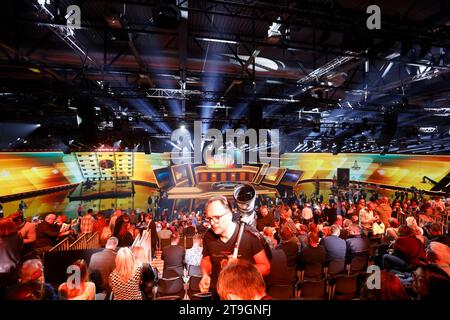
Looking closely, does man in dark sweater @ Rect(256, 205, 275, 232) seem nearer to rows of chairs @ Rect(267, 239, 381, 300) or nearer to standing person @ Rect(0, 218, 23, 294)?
rows of chairs @ Rect(267, 239, 381, 300)

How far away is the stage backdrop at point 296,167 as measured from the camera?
34.5 feet

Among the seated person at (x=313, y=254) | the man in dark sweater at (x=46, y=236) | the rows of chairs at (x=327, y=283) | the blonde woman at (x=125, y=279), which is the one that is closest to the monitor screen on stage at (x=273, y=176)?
the rows of chairs at (x=327, y=283)

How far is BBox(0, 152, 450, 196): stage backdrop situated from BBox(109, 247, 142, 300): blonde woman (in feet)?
34.0

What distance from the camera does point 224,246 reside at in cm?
235

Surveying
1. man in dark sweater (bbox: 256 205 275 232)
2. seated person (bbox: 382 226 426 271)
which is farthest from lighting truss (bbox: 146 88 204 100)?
seated person (bbox: 382 226 426 271)

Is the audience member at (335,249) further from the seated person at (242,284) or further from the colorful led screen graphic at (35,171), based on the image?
the colorful led screen graphic at (35,171)

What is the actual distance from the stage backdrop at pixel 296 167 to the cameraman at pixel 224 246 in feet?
37.2

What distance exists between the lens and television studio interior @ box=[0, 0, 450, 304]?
290 cm

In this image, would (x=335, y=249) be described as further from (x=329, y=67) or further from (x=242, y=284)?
(x=329, y=67)

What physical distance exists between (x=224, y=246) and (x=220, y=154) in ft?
36.5
